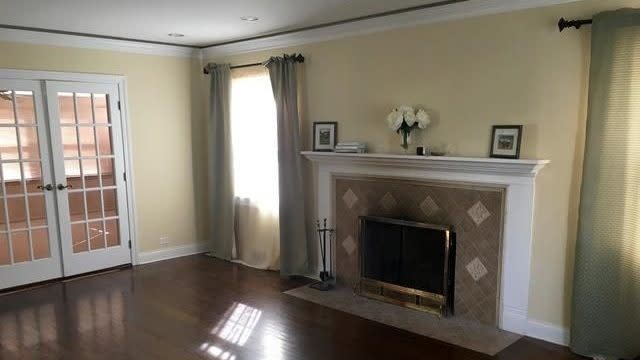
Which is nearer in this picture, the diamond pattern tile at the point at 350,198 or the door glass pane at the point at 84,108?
the diamond pattern tile at the point at 350,198

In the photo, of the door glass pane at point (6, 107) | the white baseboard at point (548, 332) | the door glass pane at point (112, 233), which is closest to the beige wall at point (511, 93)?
the white baseboard at point (548, 332)

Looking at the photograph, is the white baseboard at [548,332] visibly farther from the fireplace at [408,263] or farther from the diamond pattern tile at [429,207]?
the diamond pattern tile at [429,207]

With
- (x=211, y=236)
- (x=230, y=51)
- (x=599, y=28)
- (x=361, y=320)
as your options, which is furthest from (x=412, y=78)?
(x=211, y=236)

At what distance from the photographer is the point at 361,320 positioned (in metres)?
3.96

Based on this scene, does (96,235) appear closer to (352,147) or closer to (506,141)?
(352,147)

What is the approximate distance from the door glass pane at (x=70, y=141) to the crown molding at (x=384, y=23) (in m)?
1.86

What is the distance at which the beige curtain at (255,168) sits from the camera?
17.5ft

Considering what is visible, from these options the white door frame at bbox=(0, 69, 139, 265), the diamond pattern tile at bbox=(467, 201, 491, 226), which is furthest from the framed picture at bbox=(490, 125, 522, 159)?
the white door frame at bbox=(0, 69, 139, 265)

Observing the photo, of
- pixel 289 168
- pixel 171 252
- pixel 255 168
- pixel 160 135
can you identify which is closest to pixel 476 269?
pixel 289 168

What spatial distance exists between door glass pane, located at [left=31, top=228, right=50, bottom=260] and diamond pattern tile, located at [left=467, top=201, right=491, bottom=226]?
4.30m

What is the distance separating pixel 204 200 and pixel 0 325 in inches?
108

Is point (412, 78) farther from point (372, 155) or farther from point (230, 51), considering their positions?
point (230, 51)

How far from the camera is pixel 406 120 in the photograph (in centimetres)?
402

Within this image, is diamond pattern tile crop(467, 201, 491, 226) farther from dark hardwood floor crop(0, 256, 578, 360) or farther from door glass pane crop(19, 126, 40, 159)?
door glass pane crop(19, 126, 40, 159)
